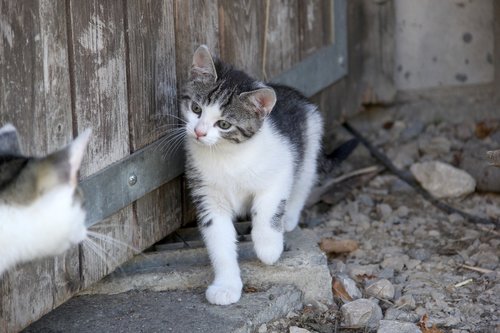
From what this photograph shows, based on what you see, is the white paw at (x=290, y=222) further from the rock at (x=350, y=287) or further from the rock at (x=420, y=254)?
the rock at (x=420, y=254)

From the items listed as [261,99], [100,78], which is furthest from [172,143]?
[100,78]

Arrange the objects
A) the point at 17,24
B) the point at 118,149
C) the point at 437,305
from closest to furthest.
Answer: the point at 17,24 → the point at 118,149 → the point at 437,305

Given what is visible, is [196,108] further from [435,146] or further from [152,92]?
[435,146]

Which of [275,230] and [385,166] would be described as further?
[385,166]

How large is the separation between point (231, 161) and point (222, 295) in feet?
2.07

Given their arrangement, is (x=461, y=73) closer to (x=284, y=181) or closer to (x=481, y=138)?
(x=481, y=138)

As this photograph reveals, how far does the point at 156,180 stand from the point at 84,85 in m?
0.73

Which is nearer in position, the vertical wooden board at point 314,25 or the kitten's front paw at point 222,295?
the kitten's front paw at point 222,295

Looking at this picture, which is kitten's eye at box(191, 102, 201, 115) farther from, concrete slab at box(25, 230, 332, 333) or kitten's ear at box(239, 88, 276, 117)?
concrete slab at box(25, 230, 332, 333)

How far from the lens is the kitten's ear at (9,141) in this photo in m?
3.15

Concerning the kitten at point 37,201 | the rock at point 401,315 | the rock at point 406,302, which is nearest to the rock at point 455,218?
the rock at point 406,302

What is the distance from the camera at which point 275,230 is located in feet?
14.4

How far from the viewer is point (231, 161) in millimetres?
4344

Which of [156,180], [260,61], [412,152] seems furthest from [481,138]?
[156,180]
